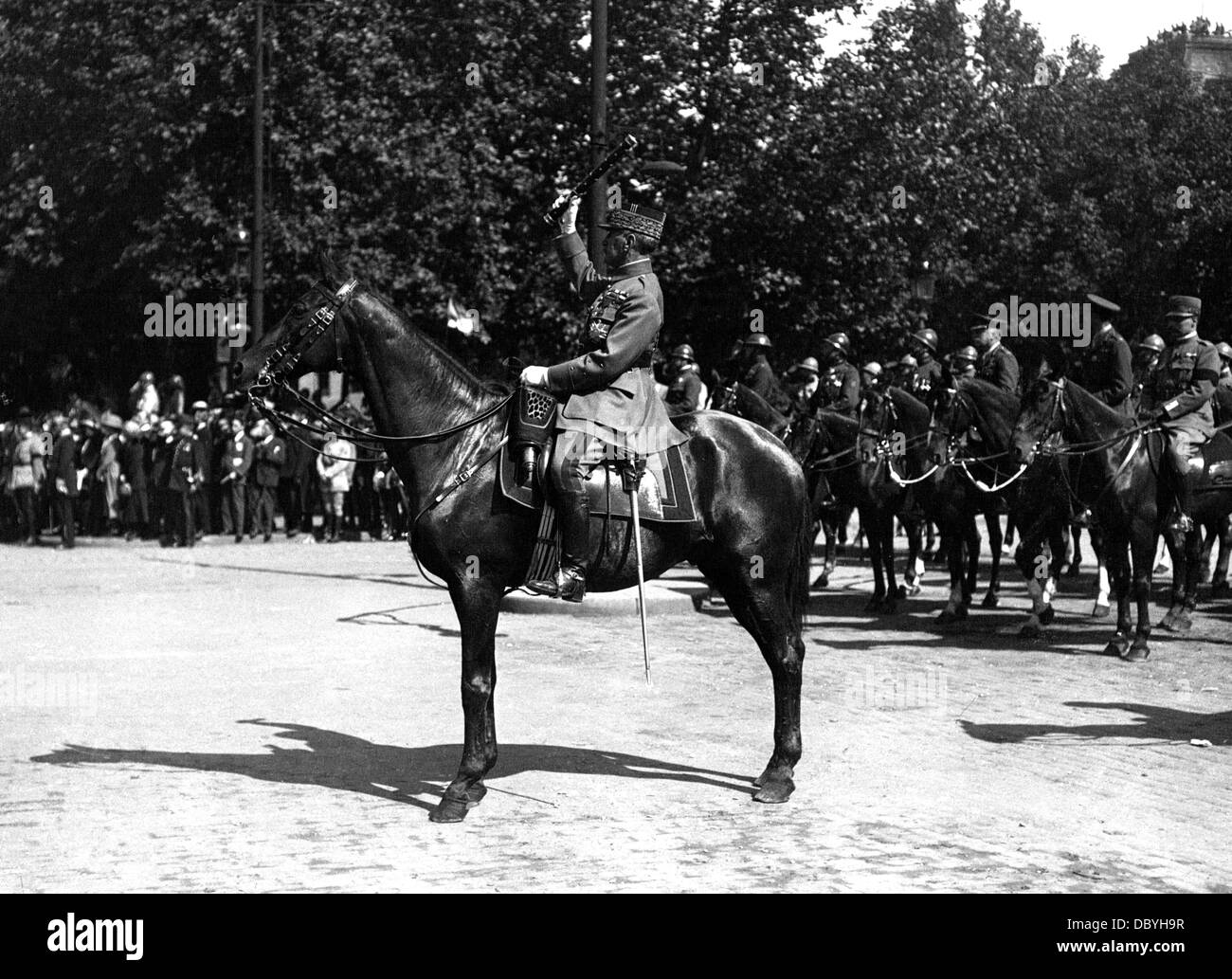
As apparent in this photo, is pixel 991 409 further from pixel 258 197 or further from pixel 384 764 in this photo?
pixel 258 197

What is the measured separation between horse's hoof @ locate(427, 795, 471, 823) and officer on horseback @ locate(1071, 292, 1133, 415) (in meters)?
9.08

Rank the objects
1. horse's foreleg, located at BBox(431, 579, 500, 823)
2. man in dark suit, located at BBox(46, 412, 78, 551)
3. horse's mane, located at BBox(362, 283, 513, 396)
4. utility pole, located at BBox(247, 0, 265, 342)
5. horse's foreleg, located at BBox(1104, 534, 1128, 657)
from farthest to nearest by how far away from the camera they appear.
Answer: utility pole, located at BBox(247, 0, 265, 342)
man in dark suit, located at BBox(46, 412, 78, 551)
horse's foreleg, located at BBox(1104, 534, 1128, 657)
horse's mane, located at BBox(362, 283, 513, 396)
horse's foreleg, located at BBox(431, 579, 500, 823)

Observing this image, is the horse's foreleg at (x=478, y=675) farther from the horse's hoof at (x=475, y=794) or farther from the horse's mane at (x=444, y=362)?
the horse's mane at (x=444, y=362)

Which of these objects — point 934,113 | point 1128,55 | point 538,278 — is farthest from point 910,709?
point 1128,55

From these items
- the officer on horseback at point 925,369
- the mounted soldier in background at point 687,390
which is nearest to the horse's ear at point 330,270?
the mounted soldier in background at point 687,390

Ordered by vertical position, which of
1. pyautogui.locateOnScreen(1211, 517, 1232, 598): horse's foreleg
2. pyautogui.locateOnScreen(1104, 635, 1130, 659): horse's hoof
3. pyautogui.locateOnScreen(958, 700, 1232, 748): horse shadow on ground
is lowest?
pyautogui.locateOnScreen(958, 700, 1232, 748): horse shadow on ground

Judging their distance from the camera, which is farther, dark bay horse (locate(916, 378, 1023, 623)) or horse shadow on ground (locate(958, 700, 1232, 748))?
dark bay horse (locate(916, 378, 1023, 623))

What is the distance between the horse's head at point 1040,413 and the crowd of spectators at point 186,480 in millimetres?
15773

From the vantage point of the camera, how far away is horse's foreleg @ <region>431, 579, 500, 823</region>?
8.57 m

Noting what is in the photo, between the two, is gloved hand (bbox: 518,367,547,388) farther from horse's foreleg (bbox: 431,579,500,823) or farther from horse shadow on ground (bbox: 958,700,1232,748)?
horse shadow on ground (bbox: 958,700,1232,748)

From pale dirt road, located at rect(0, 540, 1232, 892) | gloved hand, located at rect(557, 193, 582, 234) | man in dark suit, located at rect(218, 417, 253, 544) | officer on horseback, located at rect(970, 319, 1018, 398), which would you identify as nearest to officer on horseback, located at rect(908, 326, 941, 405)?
officer on horseback, located at rect(970, 319, 1018, 398)

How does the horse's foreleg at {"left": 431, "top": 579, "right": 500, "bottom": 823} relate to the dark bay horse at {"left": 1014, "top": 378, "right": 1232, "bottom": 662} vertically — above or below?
A: below

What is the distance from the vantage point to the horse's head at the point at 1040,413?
48.8 ft
